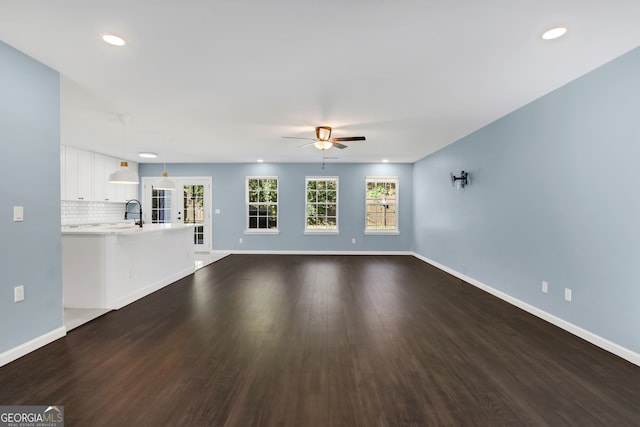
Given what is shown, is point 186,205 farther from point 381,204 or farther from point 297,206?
point 381,204

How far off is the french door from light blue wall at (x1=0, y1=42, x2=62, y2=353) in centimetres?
Result: 542

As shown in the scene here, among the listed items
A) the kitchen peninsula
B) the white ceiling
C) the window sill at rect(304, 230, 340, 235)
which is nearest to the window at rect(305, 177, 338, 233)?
the window sill at rect(304, 230, 340, 235)

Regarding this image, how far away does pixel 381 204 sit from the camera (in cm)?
826

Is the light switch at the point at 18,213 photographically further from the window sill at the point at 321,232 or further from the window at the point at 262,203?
the window sill at the point at 321,232

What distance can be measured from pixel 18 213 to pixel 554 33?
455cm

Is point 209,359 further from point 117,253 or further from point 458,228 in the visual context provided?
point 458,228

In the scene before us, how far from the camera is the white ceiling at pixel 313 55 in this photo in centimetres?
196

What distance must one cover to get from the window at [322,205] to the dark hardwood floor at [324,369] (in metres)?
4.34

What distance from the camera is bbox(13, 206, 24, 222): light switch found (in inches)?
97.0

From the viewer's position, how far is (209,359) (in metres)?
2.48

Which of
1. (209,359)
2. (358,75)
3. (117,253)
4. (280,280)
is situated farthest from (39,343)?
(358,75)

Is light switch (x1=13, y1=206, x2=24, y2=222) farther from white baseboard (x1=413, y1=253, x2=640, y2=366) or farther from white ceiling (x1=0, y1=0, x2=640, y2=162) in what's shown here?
white baseboard (x1=413, y1=253, x2=640, y2=366)

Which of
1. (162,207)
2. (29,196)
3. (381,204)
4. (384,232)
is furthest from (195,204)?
(29,196)

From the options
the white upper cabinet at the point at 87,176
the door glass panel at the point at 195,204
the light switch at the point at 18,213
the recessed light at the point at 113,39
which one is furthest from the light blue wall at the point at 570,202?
the white upper cabinet at the point at 87,176
